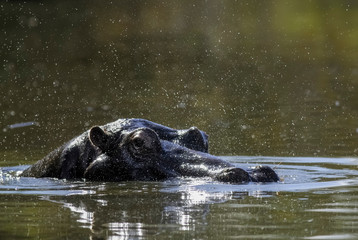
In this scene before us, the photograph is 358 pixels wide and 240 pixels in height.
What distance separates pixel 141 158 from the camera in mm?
9578

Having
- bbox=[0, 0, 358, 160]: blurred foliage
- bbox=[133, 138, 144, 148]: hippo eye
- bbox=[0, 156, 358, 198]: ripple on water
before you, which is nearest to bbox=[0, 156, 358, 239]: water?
bbox=[0, 156, 358, 198]: ripple on water

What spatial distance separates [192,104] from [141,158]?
892 centimetres

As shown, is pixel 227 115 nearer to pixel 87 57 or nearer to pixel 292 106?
pixel 292 106

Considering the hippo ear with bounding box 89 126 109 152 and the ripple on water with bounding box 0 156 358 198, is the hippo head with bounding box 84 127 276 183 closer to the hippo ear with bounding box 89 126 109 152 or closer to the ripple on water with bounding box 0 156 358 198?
the hippo ear with bounding box 89 126 109 152

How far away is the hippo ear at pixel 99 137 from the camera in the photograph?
9.60m

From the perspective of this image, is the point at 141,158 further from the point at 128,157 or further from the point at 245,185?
the point at 245,185

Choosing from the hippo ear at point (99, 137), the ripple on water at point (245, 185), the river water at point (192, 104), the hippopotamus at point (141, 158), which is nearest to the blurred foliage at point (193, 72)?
the river water at point (192, 104)

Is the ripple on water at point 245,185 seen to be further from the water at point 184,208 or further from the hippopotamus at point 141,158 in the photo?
the hippopotamus at point 141,158

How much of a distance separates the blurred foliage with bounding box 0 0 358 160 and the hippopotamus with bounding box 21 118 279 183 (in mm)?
2900

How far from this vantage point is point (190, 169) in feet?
30.7

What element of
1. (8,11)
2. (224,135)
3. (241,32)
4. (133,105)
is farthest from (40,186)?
(8,11)

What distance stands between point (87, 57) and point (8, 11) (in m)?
11.4

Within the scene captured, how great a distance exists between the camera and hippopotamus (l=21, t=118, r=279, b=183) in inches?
366

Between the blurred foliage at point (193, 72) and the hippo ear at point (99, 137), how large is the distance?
3275mm
